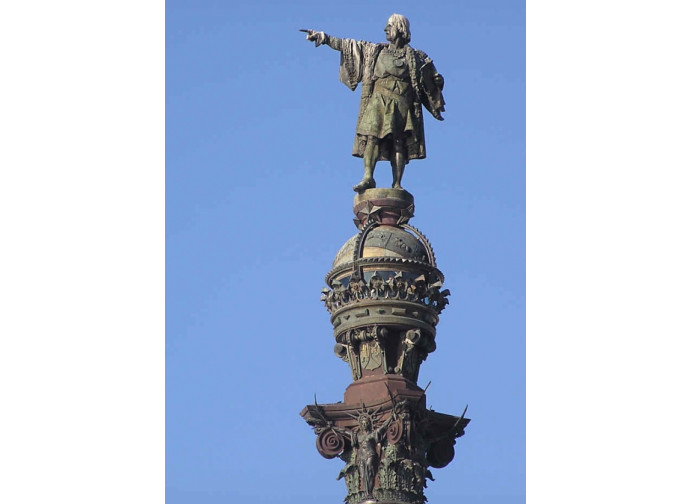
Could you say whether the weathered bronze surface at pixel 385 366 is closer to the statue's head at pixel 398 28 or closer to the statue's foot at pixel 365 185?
the statue's foot at pixel 365 185

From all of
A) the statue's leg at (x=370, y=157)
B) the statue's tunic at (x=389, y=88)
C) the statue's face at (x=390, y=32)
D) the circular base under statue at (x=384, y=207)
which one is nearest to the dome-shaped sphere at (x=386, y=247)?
the circular base under statue at (x=384, y=207)

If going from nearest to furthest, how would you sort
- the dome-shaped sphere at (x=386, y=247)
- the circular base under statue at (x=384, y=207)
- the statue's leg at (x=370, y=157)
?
the dome-shaped sphere at (x=386, y=247)
the circular base under statue at (x=384, y=207)
the statue's leg at (x=370, y=157)

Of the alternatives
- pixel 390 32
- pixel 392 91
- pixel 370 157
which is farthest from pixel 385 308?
pixel 390 32

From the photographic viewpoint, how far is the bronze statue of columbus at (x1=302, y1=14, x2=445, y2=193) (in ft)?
126

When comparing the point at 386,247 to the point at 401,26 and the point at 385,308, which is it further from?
the point at 401,26

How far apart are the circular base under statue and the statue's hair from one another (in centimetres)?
353

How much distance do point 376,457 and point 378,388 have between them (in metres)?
1.57

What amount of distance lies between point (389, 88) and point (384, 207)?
2.82 metres

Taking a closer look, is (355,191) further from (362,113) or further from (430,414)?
(430,414)

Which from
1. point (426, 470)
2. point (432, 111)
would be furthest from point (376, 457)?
point (432, 111)

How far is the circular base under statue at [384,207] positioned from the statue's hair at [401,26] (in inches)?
139

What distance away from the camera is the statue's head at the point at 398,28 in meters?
38.4

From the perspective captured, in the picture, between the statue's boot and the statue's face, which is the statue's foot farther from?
the statue's face

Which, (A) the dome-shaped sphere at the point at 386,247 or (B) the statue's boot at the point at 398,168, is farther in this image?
(B) the statue's boot at the point at 398,168
